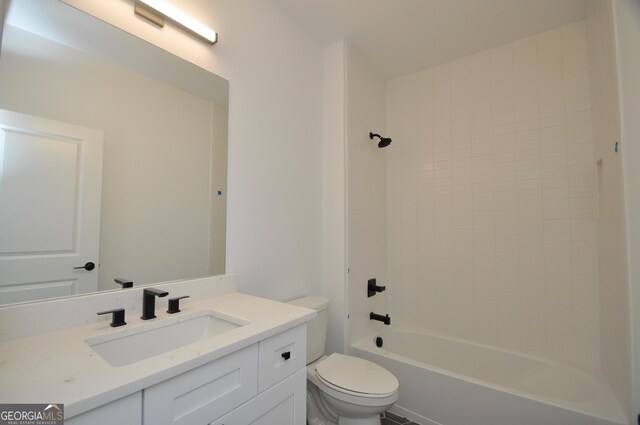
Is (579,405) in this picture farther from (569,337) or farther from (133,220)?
(133,220)

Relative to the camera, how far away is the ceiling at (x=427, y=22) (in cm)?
172

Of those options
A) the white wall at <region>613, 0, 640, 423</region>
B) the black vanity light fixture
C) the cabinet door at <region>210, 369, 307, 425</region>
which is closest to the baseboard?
the white wall at <region>613, 0, 640, 423</region>

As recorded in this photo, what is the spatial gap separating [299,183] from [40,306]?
1364 mm

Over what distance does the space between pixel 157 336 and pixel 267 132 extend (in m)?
1.18

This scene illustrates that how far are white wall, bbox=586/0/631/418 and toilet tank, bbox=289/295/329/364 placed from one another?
1.45 metres

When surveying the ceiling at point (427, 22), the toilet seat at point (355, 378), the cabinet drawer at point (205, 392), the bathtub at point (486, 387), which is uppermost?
the ceiling at point (427, 22)

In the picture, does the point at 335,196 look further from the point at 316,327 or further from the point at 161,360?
the point at 161,360

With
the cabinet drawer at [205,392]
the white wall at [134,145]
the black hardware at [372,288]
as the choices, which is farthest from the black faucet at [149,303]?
the black hardware at [372,288]

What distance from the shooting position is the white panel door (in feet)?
2.77

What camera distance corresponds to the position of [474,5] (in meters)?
1.72

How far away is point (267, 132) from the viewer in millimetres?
1661

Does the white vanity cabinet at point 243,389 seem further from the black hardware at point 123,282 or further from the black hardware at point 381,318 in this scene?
the black hardware at point 381,318

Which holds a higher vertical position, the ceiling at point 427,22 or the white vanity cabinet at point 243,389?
the ceiling at point 427,22

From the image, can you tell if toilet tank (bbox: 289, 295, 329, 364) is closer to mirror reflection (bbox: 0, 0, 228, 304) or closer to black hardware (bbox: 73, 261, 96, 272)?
mirror reflection (bbox: 0, 0, 228, 304)
